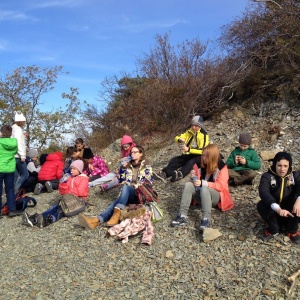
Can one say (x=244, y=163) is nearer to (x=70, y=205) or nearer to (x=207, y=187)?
(x=207, y=187)

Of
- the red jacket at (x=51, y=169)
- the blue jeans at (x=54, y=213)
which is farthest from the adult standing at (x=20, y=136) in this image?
the blue jeans at (x=54, y=213)

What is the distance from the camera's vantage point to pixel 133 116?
13852 millimetres

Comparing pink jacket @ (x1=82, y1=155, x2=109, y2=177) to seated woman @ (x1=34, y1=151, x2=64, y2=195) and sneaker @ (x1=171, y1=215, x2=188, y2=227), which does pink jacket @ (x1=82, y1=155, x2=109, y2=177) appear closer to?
seated woman @ (x1=34, y1=151, x2=64, y2=195)

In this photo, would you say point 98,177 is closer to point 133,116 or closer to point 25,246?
point 25,246

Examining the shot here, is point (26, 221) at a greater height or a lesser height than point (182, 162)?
lesser

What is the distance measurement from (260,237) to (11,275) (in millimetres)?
3527

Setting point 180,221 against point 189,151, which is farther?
point 189,151

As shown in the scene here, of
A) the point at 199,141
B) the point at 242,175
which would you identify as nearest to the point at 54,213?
the point at 199,141

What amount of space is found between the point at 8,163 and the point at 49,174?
6.40ft

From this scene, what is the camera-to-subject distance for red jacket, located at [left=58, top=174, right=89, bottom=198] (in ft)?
21.9

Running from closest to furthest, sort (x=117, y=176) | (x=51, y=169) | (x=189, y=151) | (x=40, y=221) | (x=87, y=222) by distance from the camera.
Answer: (x=87, y=222) → (x=40, y=221) → (x=189, y=151) → (x=117, y=176) → (x=51, y=169)

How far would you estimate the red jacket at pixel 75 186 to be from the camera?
263 inches

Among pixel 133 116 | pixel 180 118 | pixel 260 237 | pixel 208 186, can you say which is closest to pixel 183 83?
pixel 180 118

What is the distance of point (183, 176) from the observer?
7.20 meters
